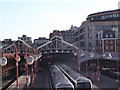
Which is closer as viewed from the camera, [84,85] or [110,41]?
[84,85]

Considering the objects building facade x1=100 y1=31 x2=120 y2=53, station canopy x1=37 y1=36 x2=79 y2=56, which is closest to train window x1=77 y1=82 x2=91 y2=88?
station canopy x1=37 y1=36 x2=79 y2=56

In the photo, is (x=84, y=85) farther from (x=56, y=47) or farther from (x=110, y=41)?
(x=110, y=41)

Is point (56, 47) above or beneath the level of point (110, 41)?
beneath

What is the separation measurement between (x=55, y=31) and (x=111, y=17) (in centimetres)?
5540

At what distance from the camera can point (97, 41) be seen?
3182 inches

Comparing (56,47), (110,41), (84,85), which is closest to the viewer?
(84,85)

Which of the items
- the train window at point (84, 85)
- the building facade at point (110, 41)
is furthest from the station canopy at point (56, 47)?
the train window at point (84, 85)

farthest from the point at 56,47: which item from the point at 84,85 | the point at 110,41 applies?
the point at 84,85

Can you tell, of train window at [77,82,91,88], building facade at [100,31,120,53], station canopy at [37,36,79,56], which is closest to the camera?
train window at [77,82,91,88]

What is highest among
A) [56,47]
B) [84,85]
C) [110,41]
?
[110,41]

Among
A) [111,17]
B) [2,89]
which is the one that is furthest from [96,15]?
[2,89]

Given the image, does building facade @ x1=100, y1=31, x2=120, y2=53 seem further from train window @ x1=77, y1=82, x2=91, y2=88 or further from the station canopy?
train window @ x1=77, y1=82, x2=91, y2=88

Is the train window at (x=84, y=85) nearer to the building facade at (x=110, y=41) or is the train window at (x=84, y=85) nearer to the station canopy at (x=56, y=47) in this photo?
the station canopy at (x=56, y=47)

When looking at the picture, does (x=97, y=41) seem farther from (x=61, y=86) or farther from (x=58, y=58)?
(x=61, y=86)
